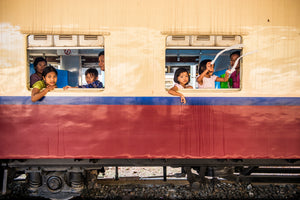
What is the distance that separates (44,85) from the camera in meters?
3.03

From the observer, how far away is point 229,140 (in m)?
2.97

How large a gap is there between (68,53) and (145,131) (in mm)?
2611

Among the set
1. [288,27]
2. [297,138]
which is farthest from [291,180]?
[288,27]

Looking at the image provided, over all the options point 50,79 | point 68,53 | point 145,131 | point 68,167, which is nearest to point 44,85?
point 50,79

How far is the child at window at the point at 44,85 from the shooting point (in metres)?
2.88

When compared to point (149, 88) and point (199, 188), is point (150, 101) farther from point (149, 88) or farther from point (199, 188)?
point (199, 188)

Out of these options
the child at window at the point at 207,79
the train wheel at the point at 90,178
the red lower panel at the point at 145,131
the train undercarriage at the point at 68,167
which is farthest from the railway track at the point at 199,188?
the child at window at the point at 207,79

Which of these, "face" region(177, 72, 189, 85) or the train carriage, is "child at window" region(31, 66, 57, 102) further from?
"face" region(177, 72, 189, 85)

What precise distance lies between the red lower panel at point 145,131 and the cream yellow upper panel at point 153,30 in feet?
0.90

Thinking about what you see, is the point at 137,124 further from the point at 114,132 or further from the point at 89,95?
the point at 89,95

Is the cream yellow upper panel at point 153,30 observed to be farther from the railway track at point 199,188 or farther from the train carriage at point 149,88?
the railway track at point 199,188

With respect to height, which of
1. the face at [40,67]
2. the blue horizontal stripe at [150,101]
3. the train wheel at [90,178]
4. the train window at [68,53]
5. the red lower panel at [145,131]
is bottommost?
the train wheel at [90,178]

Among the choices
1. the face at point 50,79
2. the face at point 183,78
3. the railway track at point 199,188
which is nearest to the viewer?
the face at point 50,79

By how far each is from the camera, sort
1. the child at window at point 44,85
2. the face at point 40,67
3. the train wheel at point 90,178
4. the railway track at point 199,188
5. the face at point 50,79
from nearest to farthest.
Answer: the child at window at point 44,85 → the face at point 50,79 → the face at point 40,67 → the train wheel at point 90,178 → the railway track at point 199,188
